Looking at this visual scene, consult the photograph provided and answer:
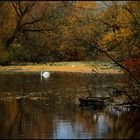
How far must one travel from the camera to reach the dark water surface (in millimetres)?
18109

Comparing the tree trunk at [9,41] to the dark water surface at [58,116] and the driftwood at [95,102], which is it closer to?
the dark water surface at [58,116]

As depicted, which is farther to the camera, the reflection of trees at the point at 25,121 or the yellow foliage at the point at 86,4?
the yellow foliage at the point at 86,4

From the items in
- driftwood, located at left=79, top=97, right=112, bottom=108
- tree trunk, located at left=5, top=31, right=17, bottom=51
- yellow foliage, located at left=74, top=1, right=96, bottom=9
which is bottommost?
tree trunk, located at left=5, top=31, right=17, bottom=51

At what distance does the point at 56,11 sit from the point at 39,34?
3.94 metres

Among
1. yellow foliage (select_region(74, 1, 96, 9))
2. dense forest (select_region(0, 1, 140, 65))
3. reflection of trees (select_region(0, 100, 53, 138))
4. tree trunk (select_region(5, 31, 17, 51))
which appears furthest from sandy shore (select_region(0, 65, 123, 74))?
reflection of trees (select_region(0, 100, 53, 138))

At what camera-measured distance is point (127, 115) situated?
2203cm

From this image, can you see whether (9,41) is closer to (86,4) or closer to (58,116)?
(86,4)

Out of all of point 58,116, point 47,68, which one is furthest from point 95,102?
point 47,68

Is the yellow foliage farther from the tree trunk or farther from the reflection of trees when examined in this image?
the reflection of trees

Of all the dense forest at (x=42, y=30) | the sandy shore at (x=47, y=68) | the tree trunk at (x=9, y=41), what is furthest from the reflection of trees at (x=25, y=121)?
the tree trunk at (x=9, y=41)

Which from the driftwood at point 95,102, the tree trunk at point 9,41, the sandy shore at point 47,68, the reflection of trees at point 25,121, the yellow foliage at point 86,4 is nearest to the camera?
the reflection of trees at point 25,121

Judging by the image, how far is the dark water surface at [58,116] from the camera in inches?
713

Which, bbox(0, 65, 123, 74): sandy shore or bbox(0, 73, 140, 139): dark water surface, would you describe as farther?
bbox(0, 65, 123, 74): sandy shore

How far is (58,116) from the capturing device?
21734 mm
